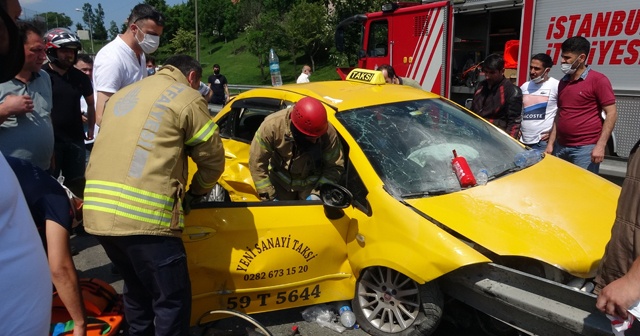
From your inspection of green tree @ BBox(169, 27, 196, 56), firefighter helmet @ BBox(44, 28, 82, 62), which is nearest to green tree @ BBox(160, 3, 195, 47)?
green tree @ BBox(169, 27, 196, 56)

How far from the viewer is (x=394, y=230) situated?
9.21ft

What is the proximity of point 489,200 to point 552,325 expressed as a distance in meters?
0.79

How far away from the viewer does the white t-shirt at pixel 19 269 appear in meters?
0.99

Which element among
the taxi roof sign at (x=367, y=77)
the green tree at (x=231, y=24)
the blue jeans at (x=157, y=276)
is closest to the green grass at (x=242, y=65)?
the green tree at (x=231, y=24)

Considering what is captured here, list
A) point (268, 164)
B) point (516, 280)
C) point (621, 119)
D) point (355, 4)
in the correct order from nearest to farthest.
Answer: point (516, 280), point (268, 164), point (621, 119), point (355, 4)

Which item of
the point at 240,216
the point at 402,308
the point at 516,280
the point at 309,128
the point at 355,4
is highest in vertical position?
the point at 355,4

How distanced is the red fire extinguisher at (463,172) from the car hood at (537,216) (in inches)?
2.5

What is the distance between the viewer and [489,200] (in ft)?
9.50

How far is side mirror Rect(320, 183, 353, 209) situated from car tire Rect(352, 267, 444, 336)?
1.53ft

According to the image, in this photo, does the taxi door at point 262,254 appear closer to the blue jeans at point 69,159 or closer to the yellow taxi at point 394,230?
the yellow taxi at point 394,230

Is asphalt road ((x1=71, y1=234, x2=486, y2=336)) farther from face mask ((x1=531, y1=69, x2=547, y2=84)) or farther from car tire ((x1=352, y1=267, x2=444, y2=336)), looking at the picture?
face mask ((x1=531, y1=69, x2=547, y2=84))

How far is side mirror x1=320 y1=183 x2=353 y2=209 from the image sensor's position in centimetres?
293

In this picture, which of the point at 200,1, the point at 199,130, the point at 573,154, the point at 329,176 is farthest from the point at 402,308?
the point at 200,1

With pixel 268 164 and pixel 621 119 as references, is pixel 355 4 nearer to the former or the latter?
pixel 621 119
